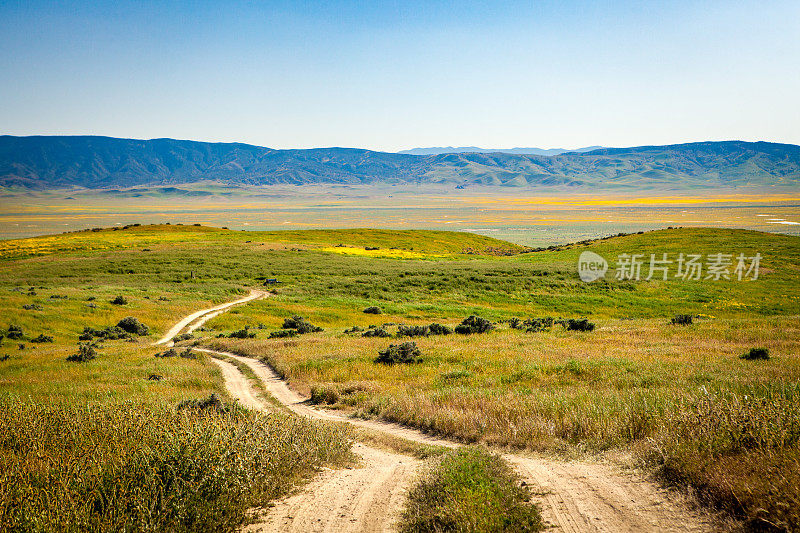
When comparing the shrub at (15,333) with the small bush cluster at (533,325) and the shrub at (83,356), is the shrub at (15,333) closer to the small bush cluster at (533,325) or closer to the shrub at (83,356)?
the shrub at (83,356)

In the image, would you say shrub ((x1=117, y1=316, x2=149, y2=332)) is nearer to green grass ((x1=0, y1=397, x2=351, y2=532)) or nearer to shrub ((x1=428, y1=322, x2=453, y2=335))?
shrub ((x1=428, y1=322, x2=453, y2=335))

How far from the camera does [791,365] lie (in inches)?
525

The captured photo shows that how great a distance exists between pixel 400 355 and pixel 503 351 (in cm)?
417

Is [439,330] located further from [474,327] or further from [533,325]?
[533,325]

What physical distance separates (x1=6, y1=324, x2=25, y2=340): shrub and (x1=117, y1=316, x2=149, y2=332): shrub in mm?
4816

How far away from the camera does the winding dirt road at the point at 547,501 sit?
510 cm

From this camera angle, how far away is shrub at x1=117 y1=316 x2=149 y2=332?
94.2 ft

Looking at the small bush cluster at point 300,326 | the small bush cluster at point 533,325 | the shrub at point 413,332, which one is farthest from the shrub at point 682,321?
the small bush cluster at point 300,326

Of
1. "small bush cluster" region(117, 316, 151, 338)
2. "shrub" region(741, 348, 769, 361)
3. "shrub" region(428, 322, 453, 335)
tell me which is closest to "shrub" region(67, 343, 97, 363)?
"small bush cluster" region(117, 316, 151, 338)

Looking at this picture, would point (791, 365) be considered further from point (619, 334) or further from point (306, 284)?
point (306, 284)

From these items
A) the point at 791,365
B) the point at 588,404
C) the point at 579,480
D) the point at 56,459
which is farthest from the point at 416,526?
the point at 791,365

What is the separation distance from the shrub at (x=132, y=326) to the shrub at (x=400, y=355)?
18.6 metres

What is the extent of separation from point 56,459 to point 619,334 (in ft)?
73.3

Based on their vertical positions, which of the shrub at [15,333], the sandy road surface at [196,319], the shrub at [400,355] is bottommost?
the sandy road surface at [196,319]
